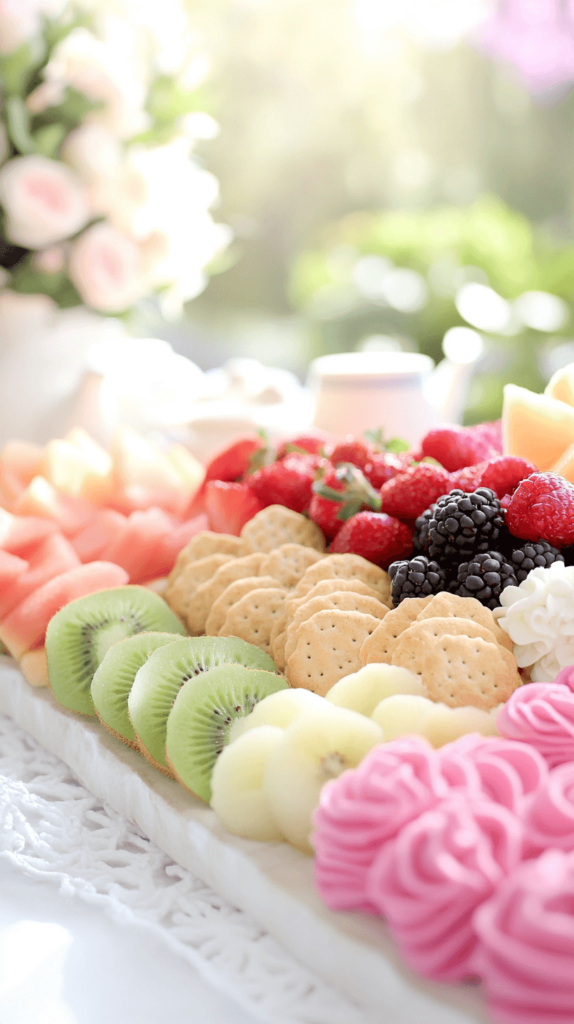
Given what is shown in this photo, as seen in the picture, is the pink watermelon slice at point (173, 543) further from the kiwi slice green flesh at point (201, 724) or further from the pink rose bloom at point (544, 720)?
the pink rose bloom at point (544, 720)

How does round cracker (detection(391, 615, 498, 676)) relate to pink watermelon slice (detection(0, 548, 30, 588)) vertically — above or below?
above

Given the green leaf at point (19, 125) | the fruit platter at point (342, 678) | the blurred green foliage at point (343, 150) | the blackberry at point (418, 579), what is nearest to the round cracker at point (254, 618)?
the fruit platter at point (342, 678)

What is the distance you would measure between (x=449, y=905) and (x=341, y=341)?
8.34 ft

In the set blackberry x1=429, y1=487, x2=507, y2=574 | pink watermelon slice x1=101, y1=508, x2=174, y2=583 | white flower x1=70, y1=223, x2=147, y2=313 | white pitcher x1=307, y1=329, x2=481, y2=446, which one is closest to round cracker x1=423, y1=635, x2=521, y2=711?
blackberry x1=429, y1=487, x2=507, y2=574

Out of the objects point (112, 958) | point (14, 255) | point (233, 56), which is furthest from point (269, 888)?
point (233, 56)

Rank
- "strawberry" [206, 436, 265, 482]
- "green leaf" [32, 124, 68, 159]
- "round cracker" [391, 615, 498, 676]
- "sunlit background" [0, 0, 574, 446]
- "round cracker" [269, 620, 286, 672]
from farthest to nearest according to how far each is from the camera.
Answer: "sunlit background" [0, 0, 574, 446]
"green leaf" [32, 124, 68, 159]
"strawberry" [206, 436, 265, 482]
"round cracker" [269, 620, 286, 672]
"round cracker" [391, 615, 498, 676]

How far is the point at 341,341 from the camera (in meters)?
2.85

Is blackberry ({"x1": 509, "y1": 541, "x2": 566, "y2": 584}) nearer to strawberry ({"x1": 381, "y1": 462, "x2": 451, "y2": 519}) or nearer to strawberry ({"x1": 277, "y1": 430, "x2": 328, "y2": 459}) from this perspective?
strawberry ({"x1": 381, "y1": 462, "x2": 451, "y2": 519})

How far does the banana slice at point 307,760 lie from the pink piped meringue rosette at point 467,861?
0.03m

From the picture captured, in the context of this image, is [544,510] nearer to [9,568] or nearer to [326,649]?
[326,649]

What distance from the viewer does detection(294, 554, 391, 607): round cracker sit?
2.55 feet

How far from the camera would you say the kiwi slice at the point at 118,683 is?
0.69 metres

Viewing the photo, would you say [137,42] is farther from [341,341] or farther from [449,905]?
[341,341]

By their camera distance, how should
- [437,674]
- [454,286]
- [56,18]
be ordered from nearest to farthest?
[437,674]
[56,18]
[454,286]
